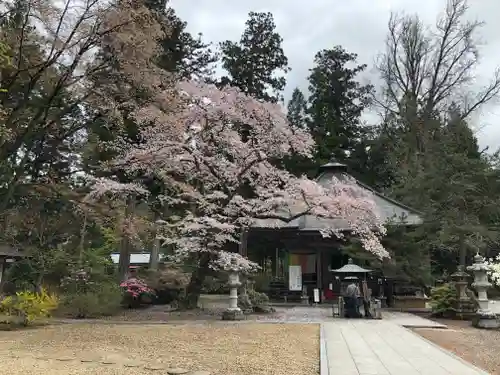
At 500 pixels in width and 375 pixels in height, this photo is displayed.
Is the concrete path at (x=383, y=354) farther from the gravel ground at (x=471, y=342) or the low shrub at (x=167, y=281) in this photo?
the low shrub at (x=167, y=281)

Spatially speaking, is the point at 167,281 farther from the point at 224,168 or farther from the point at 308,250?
the point at 308,250

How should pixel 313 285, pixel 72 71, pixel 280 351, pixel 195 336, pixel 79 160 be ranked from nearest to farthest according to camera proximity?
1. pixel 280 351
2. pixel 195 336
3. pixel 72 71
4. pixel 79 160
5. pixel 313 285

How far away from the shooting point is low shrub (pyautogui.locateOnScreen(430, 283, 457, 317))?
49.5ft

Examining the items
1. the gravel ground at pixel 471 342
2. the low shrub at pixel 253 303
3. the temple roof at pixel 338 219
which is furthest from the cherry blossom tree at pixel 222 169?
the gravel ground at pixel 471 342

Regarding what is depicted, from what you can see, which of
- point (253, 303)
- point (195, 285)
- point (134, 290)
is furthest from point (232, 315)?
point (134, 290)

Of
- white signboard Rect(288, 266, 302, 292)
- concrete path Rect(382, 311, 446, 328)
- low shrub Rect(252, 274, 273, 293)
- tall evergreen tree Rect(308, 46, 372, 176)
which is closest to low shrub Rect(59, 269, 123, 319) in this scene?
low shrub Rect(252, 274, 273, 293)

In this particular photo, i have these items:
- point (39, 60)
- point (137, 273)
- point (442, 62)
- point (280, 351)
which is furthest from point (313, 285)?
point (442, 62)

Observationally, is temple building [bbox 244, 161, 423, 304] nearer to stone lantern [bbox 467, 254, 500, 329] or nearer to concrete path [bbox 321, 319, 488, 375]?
stone lantern [bbox 467, 254, 500, 329]

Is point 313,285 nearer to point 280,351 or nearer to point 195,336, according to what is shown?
point 195,336

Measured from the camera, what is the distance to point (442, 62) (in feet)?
96.7

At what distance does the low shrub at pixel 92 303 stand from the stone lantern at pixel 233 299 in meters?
3.94

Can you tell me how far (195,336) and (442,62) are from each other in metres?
26.3

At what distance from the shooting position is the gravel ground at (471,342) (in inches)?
312

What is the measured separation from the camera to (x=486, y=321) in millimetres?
12750
